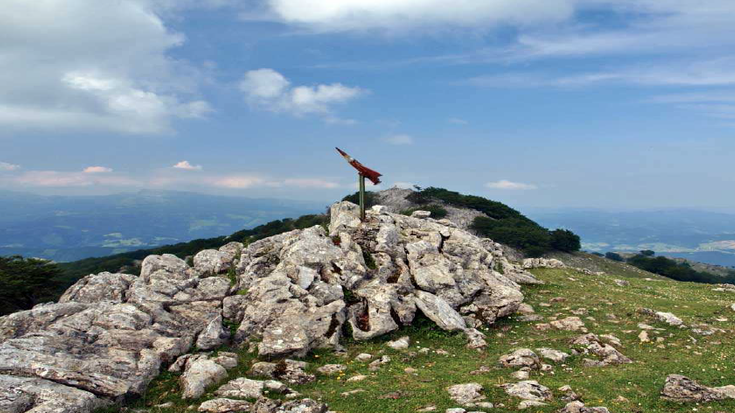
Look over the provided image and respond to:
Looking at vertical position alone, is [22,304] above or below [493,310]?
below

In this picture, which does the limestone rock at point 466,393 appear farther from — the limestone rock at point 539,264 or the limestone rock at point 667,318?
the limestone rock at point 539,264

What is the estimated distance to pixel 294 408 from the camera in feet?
55.4

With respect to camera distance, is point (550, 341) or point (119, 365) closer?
Result: point (119, 365)

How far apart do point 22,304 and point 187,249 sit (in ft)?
276

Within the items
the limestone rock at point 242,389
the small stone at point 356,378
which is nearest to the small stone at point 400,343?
the small stone at point 356,378

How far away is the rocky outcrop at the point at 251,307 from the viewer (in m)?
19.9

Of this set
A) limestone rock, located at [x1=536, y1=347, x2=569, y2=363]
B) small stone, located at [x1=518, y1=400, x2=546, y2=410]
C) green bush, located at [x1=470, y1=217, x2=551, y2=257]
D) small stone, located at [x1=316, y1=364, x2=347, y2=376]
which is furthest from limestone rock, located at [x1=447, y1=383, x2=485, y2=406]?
green bush, located at [x1=470, y1=217, x2=551, y2=257]

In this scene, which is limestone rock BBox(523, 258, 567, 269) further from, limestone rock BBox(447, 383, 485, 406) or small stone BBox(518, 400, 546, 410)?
small stone BBox(518, 400, 546, 410)

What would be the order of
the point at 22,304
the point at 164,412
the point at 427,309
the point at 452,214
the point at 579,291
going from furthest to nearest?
the point at 452,214, the point at 22,304, the point at 579,291, the point at 427,309, the point at 164,412

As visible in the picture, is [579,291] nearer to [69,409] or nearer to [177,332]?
[177,332]

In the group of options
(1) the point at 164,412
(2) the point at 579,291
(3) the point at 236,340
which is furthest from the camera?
(2) the point at 579,291

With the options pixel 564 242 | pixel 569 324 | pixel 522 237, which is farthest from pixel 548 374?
pixel 564 242

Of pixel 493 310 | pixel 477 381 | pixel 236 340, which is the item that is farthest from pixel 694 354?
pixel 236 340

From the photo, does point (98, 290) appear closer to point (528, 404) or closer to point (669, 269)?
point (528, 404)
